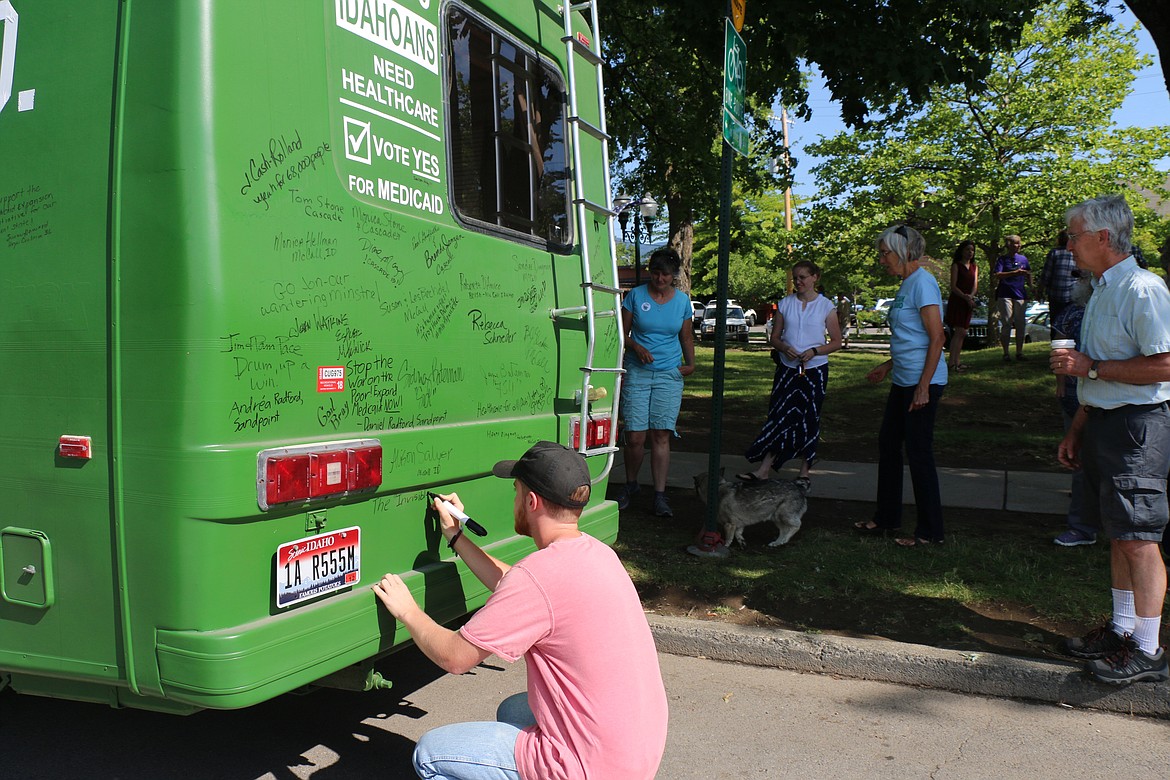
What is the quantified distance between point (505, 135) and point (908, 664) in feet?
9.61

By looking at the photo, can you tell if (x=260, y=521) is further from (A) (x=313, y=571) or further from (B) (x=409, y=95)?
(B) (x=409, y=95)

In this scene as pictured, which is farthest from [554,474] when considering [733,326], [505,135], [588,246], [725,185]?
[733,326]

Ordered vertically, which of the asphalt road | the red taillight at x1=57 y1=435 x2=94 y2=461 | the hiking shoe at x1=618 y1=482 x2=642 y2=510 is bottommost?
the asphalt road

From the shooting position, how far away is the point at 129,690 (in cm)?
270

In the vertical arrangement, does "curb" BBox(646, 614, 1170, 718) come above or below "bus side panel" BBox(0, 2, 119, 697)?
below

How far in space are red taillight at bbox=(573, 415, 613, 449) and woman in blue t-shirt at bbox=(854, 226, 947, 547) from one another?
7.28 ft

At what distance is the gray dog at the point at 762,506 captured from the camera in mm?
5980

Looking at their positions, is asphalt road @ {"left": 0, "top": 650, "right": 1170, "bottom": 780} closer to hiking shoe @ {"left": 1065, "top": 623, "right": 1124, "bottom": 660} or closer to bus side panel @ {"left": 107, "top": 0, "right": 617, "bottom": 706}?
hiking shoe @ {"left": 1065, "top": 623, "right": 1124, "bottom": 660}

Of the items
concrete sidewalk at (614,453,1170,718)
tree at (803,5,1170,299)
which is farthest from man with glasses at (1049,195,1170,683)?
tree at (803,5,1170,299)

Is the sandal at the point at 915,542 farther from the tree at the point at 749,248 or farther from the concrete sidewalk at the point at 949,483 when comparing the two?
the tree at the point at 749,248

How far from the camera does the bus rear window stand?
355 centimetres

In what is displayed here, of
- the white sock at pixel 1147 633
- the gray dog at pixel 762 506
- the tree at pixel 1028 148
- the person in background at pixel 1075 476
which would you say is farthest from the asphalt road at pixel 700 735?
the tree at pixel 1028 148

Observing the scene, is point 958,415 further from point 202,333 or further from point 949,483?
point 202,333

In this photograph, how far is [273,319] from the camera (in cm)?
265
